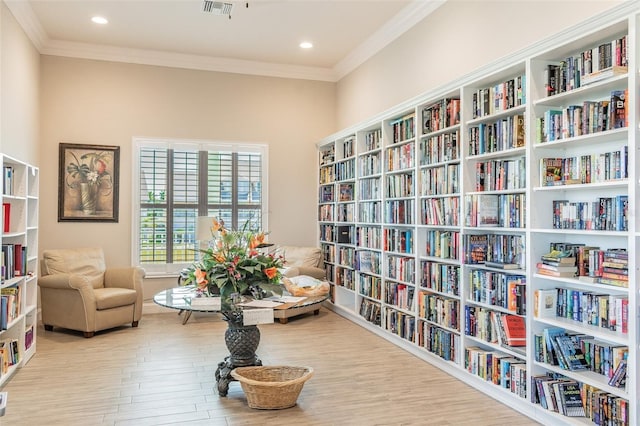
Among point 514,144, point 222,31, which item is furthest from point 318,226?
point 514,144

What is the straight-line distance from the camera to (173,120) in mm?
6789

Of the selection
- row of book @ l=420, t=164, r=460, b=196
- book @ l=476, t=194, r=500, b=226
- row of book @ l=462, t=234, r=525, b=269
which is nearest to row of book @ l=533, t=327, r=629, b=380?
row of book @ l=462, t=234, r=525, b=269

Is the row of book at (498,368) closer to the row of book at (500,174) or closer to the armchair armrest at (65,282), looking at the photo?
the row of book at (500,174)

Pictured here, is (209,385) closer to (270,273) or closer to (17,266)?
(270,273)

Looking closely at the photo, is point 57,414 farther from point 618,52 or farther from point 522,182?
point 618,52

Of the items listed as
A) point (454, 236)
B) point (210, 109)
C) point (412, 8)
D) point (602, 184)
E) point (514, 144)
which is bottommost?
point (454, 236)

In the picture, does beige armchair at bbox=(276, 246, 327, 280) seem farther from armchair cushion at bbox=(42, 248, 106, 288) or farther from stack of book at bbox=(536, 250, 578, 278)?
stack of book at bbox=(536, 250, 578, 278)

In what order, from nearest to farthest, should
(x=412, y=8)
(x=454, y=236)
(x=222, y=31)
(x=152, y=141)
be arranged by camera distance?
(x=454, y=236)
(x=412, y=8)
(x=222, y=31)
(x=152, y=141)

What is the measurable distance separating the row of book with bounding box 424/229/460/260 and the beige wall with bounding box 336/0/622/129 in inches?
53.4

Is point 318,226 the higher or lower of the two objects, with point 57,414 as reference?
higher

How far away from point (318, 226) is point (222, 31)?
9.82 ft

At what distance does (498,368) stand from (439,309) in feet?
2.70

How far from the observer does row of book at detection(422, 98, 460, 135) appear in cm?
415

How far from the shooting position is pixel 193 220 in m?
6.85
